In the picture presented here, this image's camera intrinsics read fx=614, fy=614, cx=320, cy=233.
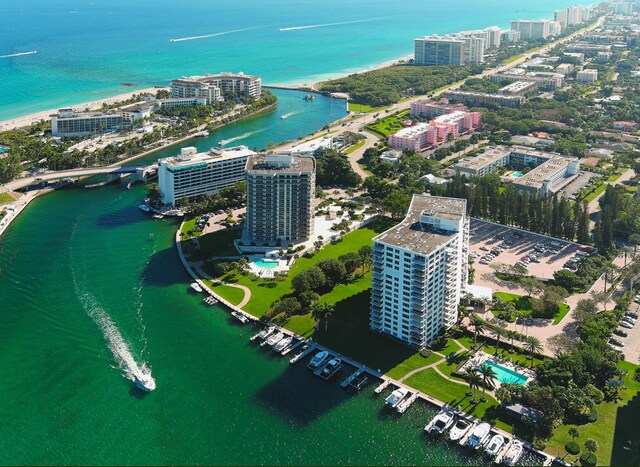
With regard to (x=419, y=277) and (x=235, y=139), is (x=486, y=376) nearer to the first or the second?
(x=419, y=277)

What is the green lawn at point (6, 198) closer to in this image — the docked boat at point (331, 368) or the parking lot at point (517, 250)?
the docked boat at point (331, 368)

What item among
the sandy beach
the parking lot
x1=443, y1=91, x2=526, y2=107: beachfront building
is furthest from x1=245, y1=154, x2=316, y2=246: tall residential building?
x1=443, y1=91, x2=526, y2=107: beachfront building

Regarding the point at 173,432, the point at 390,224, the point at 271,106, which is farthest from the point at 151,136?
the point at 173,432

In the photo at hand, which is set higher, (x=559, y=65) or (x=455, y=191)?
(x=559, y=65)

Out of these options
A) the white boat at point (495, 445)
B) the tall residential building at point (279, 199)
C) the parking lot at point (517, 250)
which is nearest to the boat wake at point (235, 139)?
the tall residential building at point (279, 199)

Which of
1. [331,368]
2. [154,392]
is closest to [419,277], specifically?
[331,368]

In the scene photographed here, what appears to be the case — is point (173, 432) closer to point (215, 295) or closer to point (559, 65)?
point (215, 295)

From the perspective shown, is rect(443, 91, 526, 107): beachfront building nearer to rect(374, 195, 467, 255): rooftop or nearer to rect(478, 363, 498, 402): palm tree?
rect(374, 195, 467, 255): rooftop
